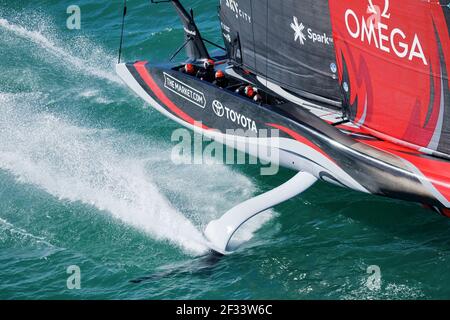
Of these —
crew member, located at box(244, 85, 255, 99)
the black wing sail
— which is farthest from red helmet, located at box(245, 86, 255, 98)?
the black wing sail

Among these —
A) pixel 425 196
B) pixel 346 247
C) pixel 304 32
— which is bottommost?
pixel 346 247

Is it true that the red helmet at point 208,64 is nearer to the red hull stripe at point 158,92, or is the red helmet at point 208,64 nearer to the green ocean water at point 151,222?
the red hull stripe at point 158,92

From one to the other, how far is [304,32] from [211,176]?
2.65m

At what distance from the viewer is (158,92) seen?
1420 centimetres

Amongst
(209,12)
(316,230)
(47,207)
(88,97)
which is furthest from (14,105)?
(316,230)

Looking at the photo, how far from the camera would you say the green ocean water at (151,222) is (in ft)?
34.0

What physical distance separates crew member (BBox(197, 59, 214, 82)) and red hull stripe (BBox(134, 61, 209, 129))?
682 millimetres

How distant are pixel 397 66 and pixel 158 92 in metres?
4.96

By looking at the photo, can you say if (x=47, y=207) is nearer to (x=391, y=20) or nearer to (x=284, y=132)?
(x=284, y=132)

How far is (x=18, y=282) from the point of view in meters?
10.7

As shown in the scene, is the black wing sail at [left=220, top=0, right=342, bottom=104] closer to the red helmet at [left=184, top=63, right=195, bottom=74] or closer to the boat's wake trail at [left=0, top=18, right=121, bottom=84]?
the red helmet at [left=184, top=63, right=195, bottom=74]

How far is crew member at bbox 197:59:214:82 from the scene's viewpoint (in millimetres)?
13680

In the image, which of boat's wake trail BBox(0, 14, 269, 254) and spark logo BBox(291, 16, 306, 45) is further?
spark logo BBox(291, 16, 306, 45)

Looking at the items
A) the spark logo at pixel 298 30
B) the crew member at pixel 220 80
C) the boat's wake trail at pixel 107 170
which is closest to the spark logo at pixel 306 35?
the spark logo at pixel 298 30
